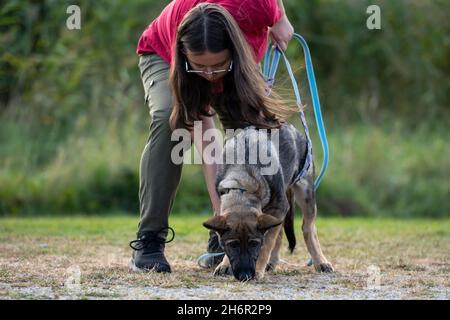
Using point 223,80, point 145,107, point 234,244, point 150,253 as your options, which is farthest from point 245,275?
point 145,107

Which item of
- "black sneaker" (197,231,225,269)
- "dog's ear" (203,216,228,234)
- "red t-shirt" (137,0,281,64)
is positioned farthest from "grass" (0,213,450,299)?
"red t-shirt" (137,0,281,64)

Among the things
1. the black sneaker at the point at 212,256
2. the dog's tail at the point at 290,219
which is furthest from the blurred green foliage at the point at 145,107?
the black sneaker at the point at 212,256

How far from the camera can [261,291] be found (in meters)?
4.92

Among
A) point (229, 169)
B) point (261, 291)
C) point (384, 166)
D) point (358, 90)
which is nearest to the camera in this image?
point (261, 291)

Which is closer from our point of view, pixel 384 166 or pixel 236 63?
pixel 236 63

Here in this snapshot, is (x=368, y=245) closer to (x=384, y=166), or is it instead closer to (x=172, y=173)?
(x=172, y=173)

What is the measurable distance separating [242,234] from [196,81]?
981mm

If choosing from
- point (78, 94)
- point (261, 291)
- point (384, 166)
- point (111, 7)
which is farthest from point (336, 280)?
point (111, 7)

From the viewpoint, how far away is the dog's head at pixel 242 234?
5168 mm

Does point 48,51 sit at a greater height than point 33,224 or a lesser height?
greater

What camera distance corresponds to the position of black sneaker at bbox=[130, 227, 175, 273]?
563cm

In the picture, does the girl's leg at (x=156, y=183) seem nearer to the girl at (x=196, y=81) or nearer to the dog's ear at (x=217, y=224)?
the girl at (x=196, y=81)

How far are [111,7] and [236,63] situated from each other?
832cm

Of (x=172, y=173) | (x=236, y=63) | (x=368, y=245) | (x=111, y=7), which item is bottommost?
(x=368, y=245)
